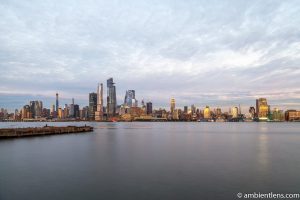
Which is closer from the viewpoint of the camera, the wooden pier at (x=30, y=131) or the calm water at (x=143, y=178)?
the calm water at (x=143, y=178)

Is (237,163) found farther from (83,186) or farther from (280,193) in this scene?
(83,186)

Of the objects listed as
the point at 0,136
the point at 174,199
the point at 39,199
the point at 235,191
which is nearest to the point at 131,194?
the point at 174,199

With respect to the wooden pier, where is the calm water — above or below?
below

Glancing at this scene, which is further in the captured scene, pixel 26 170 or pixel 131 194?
pixel 26 170

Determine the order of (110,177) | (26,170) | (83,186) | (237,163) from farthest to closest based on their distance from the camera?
(237,163), (26,170), (110,177), (83,186)

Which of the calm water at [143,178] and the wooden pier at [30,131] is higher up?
the wooden pier at [30,131]

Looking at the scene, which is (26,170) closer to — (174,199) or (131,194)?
(131,194)

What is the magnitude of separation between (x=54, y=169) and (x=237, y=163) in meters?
20.1

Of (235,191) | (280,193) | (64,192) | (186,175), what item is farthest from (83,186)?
(280,193)

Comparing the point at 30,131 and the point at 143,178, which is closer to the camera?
the point at 143,178

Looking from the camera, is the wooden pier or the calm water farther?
the wooden pier

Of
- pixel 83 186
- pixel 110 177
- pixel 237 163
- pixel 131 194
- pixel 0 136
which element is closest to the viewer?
pixel 131 194

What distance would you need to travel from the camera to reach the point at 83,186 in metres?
22.7

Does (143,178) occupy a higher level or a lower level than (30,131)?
lower
